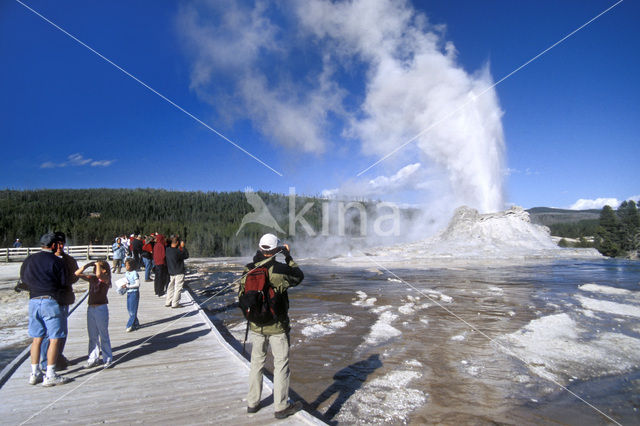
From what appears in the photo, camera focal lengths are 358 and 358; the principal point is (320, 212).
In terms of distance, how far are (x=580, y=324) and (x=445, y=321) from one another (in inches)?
130

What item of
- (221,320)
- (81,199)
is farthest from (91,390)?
(81,199)

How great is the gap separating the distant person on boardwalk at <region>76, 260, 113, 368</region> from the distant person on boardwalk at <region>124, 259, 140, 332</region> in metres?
1.65

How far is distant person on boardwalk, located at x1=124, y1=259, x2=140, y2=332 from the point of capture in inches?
280

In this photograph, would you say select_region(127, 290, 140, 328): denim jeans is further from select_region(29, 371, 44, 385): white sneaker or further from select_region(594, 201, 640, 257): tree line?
select_region(594, 201, 640, 257): tree line

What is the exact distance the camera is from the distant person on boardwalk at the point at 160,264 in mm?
10711

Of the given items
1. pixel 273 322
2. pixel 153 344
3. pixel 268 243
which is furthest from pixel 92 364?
pixel 268 243

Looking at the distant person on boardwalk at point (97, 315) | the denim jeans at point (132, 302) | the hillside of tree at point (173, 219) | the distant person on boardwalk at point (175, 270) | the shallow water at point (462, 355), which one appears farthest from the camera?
the hillside of tree at point (173, 219)

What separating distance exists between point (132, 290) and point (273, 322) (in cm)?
492

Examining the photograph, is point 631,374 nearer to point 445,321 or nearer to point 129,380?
point 445,321

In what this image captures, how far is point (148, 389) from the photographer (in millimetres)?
4688

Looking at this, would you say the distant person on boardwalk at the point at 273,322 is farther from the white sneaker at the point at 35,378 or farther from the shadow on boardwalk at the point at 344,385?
the white sneaker at the point at 35,378

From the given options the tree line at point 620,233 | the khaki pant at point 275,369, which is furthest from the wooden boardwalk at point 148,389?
the tree line at point 620,233

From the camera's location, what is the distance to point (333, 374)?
246 inches

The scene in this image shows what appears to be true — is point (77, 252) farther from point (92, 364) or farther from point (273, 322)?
point (273, 322)
